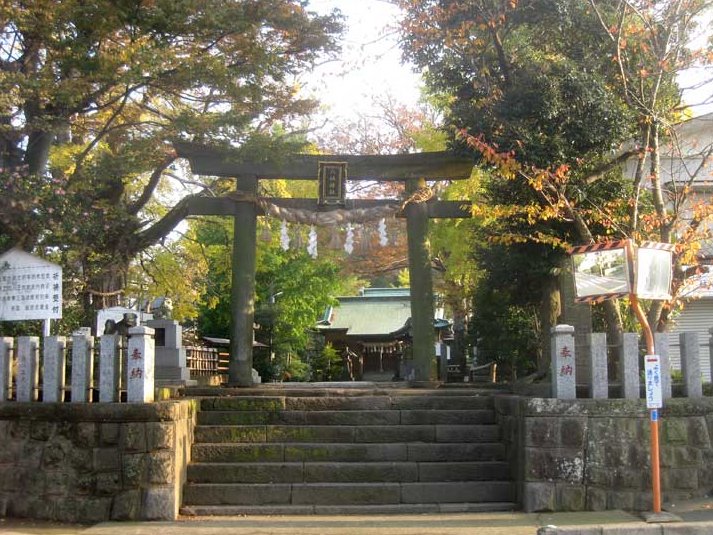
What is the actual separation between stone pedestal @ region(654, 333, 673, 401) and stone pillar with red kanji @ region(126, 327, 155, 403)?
6790mm

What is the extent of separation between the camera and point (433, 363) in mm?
13273

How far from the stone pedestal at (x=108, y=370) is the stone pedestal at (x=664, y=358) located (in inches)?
286

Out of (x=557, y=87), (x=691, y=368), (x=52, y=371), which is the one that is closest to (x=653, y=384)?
(x=691, y=368)

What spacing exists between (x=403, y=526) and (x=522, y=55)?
27.1 feet

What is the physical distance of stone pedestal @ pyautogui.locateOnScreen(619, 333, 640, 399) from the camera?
917 centimetres

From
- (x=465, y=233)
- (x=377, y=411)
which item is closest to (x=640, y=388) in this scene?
(x=377, y=411)

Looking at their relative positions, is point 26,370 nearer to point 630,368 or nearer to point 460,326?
point 630,368

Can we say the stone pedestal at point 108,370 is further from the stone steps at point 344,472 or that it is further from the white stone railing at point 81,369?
the stone steps at point 344,472

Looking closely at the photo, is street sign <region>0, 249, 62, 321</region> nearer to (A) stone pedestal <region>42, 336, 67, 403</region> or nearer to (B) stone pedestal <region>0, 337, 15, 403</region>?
(B) stone pedestal <region>0, 337, 15, 403</region>

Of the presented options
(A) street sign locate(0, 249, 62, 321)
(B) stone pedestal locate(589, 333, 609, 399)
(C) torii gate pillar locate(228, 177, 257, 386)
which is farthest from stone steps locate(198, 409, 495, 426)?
(A) street sign locate(0, 249, 62, 321)

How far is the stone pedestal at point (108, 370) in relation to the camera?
9.16 metres

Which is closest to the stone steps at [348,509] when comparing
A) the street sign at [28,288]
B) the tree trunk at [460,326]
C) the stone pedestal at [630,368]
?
the stone pedestal at [630,368]

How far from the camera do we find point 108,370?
30.1ft

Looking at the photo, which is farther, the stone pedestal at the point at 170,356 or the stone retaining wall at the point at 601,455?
the stone pedestal at the point at 170,356
